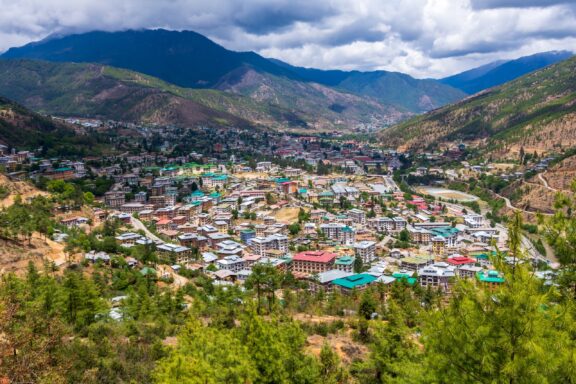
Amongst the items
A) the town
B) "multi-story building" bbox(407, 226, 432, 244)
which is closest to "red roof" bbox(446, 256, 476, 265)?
the town

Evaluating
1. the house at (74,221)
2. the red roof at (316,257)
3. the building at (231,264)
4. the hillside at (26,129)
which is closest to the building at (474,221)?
the red roof at (316,257)

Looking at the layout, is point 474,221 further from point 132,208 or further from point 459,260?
point 132,208

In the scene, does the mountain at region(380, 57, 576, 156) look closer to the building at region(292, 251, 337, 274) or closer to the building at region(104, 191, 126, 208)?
the building at region(292, 251, 337, 274)

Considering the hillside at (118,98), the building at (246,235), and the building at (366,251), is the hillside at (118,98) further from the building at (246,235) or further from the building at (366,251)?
the building at (366,251)

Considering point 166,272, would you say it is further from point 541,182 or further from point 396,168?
point 396,168

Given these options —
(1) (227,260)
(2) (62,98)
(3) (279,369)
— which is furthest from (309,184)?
(2) (62,98)
